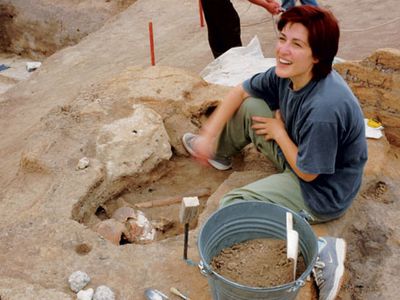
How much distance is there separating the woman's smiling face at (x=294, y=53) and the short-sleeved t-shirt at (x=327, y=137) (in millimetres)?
95

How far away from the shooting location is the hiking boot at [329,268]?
2334 millimetres

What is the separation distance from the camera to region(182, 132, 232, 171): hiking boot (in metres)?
3.36

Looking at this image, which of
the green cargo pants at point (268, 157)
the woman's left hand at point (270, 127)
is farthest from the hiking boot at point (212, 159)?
the woman's left hand at point (270, 127)

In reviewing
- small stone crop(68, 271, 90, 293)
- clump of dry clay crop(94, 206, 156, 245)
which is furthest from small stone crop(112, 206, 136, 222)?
small stone crop(68, 271, 90, 293)

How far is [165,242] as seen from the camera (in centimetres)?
269

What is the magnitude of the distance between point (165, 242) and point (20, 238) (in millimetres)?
736

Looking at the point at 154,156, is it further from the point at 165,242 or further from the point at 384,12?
the point at 384,12

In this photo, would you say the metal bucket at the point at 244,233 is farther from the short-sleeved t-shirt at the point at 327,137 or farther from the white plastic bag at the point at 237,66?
the white plastic bag at the point at 237,66

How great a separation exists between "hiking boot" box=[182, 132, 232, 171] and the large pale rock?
12 centimetres

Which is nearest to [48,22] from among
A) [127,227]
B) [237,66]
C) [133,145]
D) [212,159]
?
[237,66]

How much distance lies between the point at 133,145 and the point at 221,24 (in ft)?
7.17

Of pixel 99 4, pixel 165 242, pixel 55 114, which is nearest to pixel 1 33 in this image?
pixel 99 4

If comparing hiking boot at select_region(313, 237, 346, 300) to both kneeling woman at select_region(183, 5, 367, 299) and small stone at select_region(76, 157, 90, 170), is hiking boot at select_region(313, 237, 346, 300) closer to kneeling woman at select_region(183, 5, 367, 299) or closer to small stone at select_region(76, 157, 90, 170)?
kneeling woman at select_region(183, 5, 367, 299)

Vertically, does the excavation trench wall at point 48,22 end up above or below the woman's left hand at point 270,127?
below
